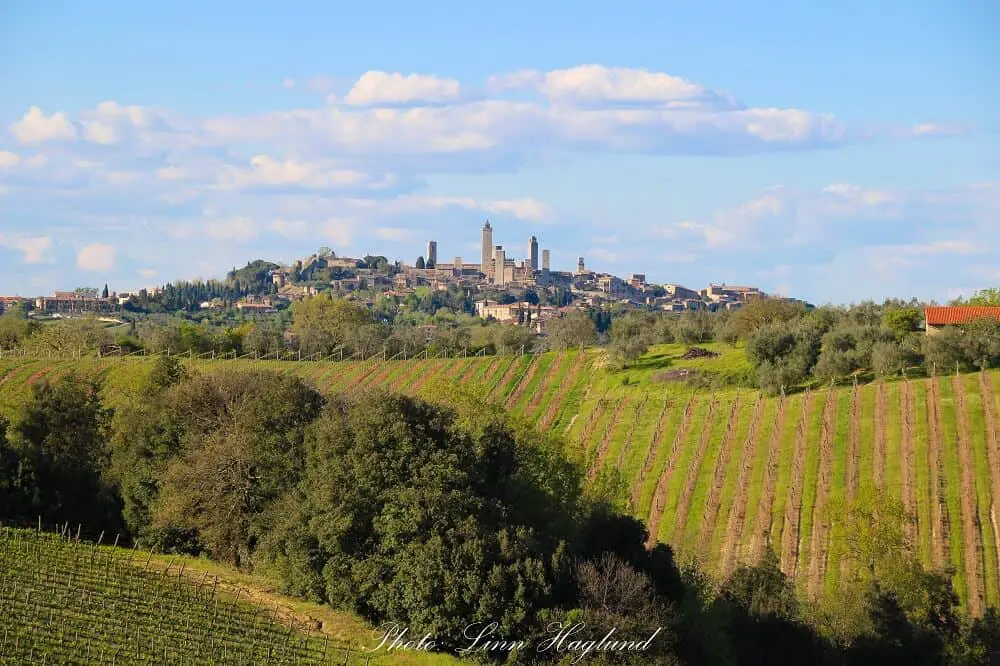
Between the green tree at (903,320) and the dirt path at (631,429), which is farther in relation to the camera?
the green tree at (903,320)

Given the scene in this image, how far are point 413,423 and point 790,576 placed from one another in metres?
16.6

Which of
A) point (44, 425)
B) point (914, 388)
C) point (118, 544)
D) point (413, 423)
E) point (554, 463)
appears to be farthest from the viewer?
point (914, 388)

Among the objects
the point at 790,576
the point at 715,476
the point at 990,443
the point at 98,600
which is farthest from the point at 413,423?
the point at 990,443

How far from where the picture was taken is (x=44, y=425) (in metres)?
47.1

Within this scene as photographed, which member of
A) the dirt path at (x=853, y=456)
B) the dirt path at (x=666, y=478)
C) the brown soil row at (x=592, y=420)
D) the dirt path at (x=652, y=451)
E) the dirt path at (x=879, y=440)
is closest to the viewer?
the dirt path at (x=666, y=478)

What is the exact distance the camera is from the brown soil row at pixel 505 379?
261 ft

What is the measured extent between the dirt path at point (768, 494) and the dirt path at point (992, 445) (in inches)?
316

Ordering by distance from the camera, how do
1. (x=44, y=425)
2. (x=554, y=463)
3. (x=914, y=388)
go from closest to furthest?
(x=554, y=463), (x=44, y=425), (x=914, y=388)

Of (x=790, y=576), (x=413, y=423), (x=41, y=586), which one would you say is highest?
(x=413, y=423)

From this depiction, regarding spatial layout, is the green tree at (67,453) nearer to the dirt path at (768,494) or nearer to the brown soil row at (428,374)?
the dirt path at (768,494)

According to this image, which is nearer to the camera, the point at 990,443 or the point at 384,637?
the point at 384,637

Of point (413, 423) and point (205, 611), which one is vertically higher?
point (413, 423)

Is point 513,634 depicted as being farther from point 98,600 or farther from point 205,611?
point 98,600

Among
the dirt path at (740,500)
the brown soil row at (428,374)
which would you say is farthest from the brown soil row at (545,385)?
the dirt path at (740,500)
